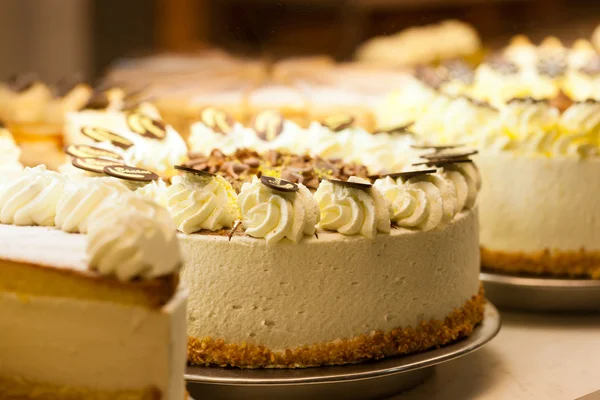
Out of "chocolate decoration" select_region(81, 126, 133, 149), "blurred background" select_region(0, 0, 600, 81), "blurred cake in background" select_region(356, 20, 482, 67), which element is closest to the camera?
"chocolate decoration" select_region(81, 126, 133, 149)

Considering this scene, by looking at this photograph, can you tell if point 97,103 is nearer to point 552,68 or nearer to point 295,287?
point 295,287

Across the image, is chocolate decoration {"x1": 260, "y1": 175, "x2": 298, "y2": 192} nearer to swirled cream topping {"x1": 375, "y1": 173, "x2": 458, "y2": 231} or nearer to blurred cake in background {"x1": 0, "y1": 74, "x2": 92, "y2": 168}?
swirled cream topping {"x1": 375, "y1": 173, "x2": 458, "y2": 231}

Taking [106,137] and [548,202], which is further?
[548,202]

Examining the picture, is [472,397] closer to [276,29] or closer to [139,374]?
[139,374]

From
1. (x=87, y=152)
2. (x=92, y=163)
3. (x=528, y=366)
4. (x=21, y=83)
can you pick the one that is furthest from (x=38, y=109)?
(x=528, y=366)

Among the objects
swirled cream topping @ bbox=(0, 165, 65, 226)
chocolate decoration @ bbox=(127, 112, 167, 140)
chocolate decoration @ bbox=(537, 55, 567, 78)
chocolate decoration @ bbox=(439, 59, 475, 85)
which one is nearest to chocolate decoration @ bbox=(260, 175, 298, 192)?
swirled cream topping @ bbox=(0, 165, 65, 226)
